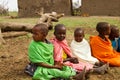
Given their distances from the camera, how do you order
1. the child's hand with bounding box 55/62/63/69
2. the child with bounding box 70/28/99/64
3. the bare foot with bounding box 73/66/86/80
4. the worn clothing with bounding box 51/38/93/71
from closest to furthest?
the bare foot with bounding box 73/66/86/80 → the child's hand with bounding box 55/62/63/69 → the worn clothing with bounding box 51/38/93/71 → the child with bounding box 70/28/99/64

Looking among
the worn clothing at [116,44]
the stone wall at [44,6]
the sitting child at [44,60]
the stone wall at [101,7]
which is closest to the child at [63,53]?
the sitting child at [44,60]

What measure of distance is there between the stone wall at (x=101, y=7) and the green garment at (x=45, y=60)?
398 inches

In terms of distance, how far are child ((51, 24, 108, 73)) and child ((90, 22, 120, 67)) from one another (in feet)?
1.35

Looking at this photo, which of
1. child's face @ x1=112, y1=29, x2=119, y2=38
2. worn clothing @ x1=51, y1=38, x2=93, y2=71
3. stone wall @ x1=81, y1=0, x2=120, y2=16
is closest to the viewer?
worn clothing @ x1=51, y1=38, x2=93, y2=71

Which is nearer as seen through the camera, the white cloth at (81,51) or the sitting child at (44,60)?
the sitting child at (44,60)

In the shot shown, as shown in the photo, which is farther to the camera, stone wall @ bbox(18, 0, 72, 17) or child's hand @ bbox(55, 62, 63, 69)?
stone wall @ bbox(18, 0, 72, 17)

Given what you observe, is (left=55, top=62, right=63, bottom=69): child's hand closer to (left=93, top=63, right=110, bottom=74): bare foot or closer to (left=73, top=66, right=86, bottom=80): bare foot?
(left=73, top=66, right=86, bottom=80): bare foot

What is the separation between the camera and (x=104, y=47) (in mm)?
5836

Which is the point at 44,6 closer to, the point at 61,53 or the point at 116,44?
the point at 116,44

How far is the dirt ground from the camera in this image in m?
5.32

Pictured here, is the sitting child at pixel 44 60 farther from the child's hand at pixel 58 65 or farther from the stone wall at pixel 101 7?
the stone wall at pixel 101 7

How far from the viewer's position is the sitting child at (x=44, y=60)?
4898 millimetres

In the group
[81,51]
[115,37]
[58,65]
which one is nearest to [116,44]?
[115,37]

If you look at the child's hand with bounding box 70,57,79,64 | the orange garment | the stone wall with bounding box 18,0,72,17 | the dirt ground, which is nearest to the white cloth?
the orange garment
